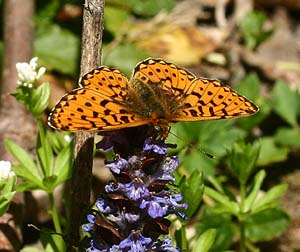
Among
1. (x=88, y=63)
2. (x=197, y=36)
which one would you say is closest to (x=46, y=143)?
(x=88, y=63)

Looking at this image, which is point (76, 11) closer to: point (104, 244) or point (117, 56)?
point (117, 56)

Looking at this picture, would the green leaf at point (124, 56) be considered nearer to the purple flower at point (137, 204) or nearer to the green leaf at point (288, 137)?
the green leaf at point (288, 137)

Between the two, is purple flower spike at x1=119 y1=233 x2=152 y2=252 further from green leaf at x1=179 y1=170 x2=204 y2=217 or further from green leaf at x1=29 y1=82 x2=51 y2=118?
green leaf at x1=29 y1=82 x2=51 y2=118

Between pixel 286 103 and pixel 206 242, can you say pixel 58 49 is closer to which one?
pixel 286 103

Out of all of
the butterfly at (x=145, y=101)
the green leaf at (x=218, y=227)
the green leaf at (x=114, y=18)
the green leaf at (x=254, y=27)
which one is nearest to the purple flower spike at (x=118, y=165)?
the butterfly at (x=145, y=101)

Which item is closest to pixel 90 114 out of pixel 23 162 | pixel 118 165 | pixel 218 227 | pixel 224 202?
pixel 118 165
